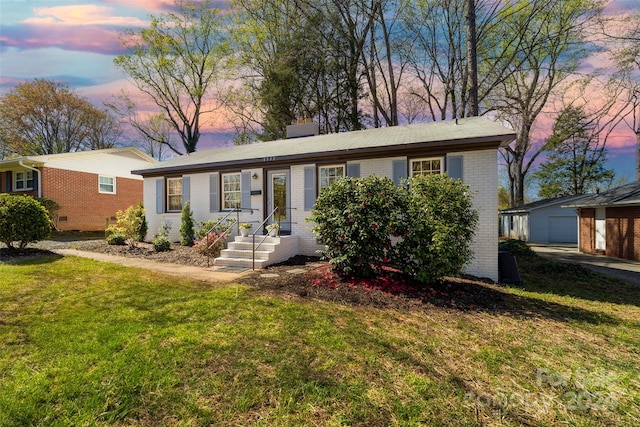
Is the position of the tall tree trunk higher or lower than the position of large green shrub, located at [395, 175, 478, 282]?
higher

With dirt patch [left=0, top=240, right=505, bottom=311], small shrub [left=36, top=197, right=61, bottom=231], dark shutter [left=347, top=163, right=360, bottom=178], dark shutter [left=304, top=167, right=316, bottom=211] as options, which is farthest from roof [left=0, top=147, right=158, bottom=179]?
dark shutter [left=347, top=163, right=360, bottom=178]

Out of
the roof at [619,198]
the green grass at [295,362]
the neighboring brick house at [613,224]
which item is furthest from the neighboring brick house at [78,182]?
the neighboring brick house at [613,224]

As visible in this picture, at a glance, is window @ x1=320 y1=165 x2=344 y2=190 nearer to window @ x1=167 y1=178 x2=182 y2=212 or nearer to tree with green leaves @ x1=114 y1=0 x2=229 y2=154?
window @ x1=167 y1=178 x2=182 y2=212

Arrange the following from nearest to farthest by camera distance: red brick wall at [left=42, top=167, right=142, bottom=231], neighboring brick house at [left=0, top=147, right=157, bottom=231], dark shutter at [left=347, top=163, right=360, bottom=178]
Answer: dark shutter at [left=347, top=163, right=360, bottom=178] → neighboring brick house at [left=0, top=147, right=157, bottom=231] → red brick wall at [left=42, top=167, right=142, bottom=231]

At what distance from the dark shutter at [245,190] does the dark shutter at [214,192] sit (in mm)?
1092

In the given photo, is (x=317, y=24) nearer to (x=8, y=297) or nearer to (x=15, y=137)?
(x=8, y=297)

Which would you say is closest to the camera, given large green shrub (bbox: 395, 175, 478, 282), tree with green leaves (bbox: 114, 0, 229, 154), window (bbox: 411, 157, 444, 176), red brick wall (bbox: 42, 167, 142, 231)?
large green shrub (bbox: 395, 175, 478, 282)

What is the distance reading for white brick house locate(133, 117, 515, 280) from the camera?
7.35 metres

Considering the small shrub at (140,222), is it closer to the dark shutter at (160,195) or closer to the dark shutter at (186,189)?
the dark shutter at (160,195)

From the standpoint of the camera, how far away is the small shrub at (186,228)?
10797mm

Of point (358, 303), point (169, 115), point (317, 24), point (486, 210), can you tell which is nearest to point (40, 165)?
point (169, 115)

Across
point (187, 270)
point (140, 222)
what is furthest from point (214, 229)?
point (140, 222)

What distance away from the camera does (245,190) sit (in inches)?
419

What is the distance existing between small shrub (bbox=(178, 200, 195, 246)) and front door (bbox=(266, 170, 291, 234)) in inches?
122
